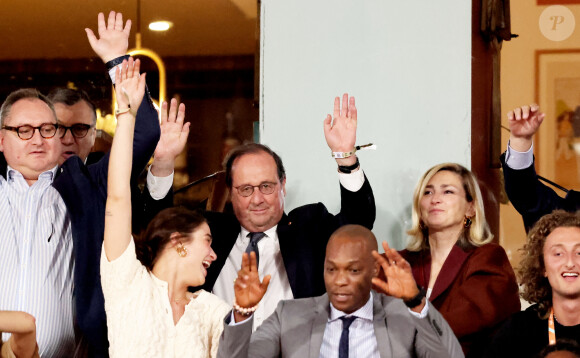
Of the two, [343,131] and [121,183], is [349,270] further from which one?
[121,183]

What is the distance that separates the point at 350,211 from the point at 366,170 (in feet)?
1.76

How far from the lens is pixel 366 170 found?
12.2ft

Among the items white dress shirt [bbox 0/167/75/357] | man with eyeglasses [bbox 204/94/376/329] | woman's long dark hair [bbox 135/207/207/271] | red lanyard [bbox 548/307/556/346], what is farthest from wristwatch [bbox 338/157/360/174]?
white dress shirt [bbox 0/167/75/357]

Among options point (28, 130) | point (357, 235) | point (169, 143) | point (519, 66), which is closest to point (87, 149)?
point (169, 143)

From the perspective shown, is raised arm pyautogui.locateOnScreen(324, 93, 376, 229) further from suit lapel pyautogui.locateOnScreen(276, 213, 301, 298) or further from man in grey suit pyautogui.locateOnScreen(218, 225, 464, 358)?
man in grey suit pyautogui.locateOnScreen(218, 225, 464, 358)

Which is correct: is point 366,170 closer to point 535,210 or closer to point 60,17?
point 535,210

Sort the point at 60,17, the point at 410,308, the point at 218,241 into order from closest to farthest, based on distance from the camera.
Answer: the point at 410,308 < the point at 218,241 < the point at 60,17

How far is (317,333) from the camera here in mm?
2799

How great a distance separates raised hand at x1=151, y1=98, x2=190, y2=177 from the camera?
3.33 metres

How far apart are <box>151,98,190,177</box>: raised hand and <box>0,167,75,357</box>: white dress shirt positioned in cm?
42

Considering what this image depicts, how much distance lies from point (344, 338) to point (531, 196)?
104 cm

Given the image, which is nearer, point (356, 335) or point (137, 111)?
point (356, 335)

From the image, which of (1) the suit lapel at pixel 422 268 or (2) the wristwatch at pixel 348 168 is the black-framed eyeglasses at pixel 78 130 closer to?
(2) the wristwatch at pixel 348 168

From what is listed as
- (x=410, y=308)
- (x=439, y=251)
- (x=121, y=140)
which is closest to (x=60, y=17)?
(x=121, y=140)
